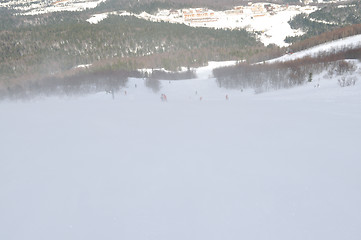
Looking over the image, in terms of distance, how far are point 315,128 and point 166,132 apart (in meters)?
11.5

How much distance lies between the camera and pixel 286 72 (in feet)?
167

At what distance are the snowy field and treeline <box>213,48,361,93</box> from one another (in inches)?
937

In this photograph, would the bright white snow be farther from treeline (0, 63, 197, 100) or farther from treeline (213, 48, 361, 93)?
treeline (0, 63, 197, 100)

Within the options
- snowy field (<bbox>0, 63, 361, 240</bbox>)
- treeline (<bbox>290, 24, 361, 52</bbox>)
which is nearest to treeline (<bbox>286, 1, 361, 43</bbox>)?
treeline (<bbox>290, 24, 361, 52</bbox>)

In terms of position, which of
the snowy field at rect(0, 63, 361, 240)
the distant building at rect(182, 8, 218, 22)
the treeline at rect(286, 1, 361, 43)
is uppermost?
the distant building at rect(182, 8, 218, 22)

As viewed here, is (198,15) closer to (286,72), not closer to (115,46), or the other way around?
(115,46)

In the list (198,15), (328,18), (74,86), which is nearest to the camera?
(74,86)

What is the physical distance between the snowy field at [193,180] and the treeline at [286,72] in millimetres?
23793

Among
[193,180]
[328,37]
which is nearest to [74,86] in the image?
[193,180]

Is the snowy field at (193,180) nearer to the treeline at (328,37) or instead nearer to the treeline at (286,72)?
the treeline at (286,72)

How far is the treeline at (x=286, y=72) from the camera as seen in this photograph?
43906 millimetres

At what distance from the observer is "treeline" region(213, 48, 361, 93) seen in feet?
144

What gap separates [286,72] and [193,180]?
1831 inches

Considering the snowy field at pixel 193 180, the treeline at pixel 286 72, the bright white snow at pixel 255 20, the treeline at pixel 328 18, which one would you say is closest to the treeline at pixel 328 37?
the treeline at pixel 286 72
